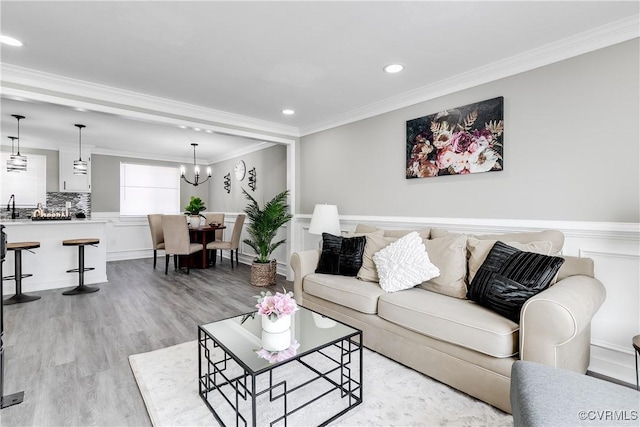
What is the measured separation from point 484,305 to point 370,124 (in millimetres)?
2439

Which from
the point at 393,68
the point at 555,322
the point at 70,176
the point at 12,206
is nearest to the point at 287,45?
the point at 393,68

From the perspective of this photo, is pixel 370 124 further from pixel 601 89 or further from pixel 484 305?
pixel 484 305

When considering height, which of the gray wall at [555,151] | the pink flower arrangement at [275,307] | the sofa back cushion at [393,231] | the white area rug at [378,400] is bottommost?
the white area rug at [378,400]

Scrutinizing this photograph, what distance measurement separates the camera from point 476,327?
1.76 m

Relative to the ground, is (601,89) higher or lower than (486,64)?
lower

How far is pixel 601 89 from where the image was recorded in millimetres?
2141

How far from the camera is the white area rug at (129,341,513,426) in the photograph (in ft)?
5.39

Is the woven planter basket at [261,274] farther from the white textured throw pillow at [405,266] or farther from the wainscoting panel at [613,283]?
the wainscoting panel at [613,283]

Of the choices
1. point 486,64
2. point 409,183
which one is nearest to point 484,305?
point 409,183

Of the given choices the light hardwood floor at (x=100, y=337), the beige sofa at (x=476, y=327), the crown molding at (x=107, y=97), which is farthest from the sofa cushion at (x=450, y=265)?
the crown molding at (x=107, y=97)

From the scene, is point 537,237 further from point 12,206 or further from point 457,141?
point 12,206

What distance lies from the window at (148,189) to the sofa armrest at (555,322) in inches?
293

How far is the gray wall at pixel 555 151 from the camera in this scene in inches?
81.0

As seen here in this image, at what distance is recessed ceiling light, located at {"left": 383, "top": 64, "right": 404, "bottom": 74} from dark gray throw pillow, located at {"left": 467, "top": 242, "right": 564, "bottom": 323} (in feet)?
5.48
